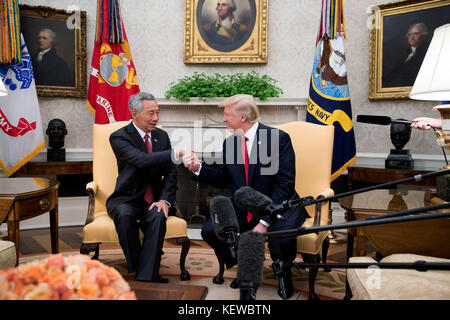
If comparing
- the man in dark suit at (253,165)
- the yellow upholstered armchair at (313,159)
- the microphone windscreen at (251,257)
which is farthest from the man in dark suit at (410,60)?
the microphone windscreen at (251,257)

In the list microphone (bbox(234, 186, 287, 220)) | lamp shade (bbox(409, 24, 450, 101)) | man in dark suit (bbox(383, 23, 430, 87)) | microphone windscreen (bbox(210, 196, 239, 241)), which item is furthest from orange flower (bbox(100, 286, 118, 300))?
man in dark suit (bbox(383, 23, 430, 87))

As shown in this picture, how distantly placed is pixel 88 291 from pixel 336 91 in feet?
12.0

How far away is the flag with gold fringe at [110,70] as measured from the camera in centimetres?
426

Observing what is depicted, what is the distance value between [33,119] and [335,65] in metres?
3.69

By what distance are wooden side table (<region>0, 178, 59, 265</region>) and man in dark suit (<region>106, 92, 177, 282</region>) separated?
44 cm

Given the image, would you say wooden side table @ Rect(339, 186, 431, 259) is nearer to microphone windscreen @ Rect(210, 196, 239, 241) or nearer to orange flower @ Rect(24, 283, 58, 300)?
microphone windscreen @ Rect(210, 196, 239, 241)

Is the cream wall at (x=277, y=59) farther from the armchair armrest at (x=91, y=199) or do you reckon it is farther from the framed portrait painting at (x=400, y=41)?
the armchair armrest at (x=91, y=199)

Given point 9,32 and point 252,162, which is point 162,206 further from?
point 9,32

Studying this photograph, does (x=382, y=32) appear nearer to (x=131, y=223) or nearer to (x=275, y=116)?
(x=275, y=116)

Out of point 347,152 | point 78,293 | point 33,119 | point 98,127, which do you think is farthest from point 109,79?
point 78,293

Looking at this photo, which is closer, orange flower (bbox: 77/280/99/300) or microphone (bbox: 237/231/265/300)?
microphone (bbox: 237/231/265/300)

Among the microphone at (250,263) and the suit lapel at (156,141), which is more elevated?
the suit lapel at (156,141)

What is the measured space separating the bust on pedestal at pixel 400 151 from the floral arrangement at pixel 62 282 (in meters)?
3.60

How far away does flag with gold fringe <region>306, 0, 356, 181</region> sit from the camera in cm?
397
